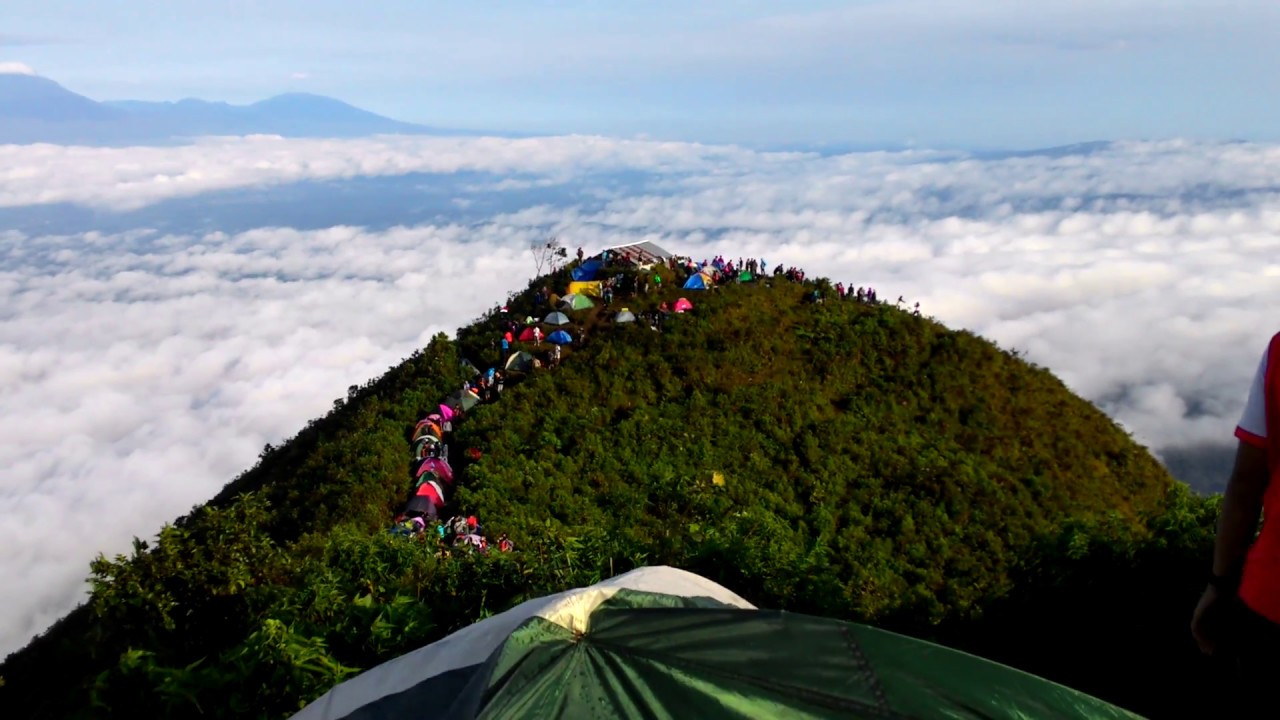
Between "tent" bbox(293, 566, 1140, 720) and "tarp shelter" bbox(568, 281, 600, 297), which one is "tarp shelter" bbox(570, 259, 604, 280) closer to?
"tarp shelter" bbox(568, 281, 600, 297)

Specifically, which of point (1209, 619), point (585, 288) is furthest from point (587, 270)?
point (1209, 619)

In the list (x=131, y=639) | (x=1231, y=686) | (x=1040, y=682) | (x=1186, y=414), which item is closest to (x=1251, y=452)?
(x=1040, y=682)

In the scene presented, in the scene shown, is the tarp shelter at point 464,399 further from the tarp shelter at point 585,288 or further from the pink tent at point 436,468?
the tarp shelter at point 585,288

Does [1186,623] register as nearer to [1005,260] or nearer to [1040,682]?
[1040,682]

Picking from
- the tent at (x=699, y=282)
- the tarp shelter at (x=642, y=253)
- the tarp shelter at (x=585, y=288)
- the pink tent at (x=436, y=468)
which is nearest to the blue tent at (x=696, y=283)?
the tent at (x=699, y=282)

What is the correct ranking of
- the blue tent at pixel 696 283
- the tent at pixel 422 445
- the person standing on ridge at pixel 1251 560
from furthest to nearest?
the blue tent at pixel 696 283, the tent at pixel 422 445, the person standing on ridge at pixel 1251 560

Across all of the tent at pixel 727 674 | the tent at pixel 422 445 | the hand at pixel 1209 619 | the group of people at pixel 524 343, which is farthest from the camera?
the tent at pixel 422 445

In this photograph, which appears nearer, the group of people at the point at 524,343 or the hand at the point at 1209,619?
the hand at the point at 1209,619
